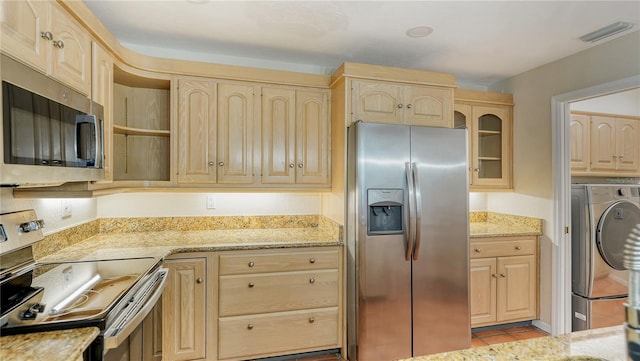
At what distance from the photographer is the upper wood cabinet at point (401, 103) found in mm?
2576

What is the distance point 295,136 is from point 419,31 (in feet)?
3.98

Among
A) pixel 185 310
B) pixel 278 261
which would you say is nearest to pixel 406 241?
pixel 278 261

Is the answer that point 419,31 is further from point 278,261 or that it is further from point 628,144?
point 628,144

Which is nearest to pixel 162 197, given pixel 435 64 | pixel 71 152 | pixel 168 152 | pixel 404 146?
pixel 168 152

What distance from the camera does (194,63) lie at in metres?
2.55

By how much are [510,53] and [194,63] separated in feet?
8.44

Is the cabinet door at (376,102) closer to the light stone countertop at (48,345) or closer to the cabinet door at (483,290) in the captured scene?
the cabinet door at (483,290)

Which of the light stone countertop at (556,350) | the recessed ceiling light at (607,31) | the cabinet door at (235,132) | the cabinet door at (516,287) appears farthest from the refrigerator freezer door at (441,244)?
the light stone countertop at (556,350)

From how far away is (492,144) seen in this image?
3387mm

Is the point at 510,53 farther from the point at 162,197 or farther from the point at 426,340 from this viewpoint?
the point at 162,197

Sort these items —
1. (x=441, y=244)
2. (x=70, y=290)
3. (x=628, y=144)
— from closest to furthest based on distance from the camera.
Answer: (x=70, y=290) → (x=441, y=244) → (x=628, y=144)

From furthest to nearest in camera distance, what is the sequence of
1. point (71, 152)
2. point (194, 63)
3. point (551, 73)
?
point (551, 73) → point (194, 63) → point (71, 152)

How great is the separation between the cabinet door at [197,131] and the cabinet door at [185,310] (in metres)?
0.68

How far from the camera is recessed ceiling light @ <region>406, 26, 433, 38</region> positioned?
2.32 m
